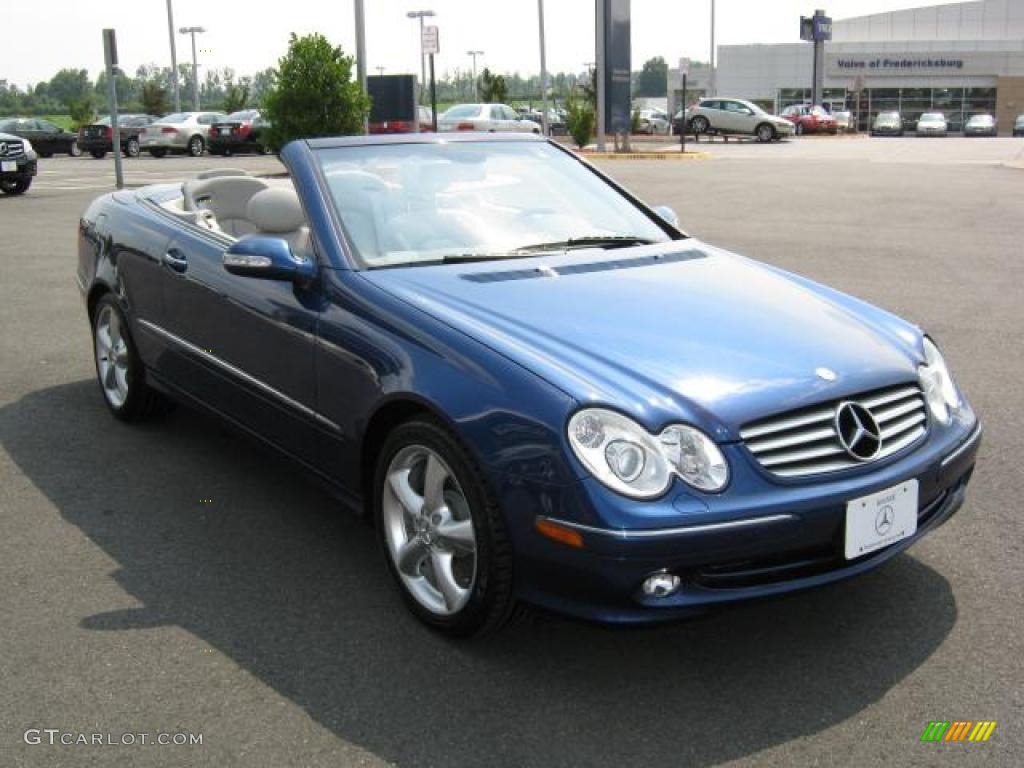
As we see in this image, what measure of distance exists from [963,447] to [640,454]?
3.96 ft

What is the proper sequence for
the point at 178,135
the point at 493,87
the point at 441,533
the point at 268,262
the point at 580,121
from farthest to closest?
the point at 493,87
the point at 580,121
the point at 178,135
the point at 268,262
the point at 441,533

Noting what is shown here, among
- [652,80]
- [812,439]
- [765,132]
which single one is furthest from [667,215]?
[652,80]

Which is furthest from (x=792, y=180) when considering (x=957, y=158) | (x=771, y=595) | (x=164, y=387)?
(x=771, y=595)

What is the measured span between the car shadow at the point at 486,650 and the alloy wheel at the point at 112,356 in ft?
3.91

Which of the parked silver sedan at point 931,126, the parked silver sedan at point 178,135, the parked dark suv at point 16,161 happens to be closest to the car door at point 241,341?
the parked dark suv at point 16,161

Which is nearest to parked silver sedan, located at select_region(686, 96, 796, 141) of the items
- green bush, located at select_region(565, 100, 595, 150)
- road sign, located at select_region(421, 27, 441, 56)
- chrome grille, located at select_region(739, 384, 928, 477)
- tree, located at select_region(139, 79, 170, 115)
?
green bush, located at select_region(565, 100, 595, 150)

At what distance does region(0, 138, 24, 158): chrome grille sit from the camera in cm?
1994

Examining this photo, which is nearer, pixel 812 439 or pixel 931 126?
pixel 812 439

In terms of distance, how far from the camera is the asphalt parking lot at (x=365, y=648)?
9.65 ft

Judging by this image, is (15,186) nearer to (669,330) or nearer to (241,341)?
(241,341)

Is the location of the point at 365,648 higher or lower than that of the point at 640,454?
lower

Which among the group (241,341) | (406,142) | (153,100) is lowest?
(241,341)

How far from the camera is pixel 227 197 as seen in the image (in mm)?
5809

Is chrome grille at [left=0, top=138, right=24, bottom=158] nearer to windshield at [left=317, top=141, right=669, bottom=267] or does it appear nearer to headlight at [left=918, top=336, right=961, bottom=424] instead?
windshield at [left=317, top=141, right=669, bottom=267]
